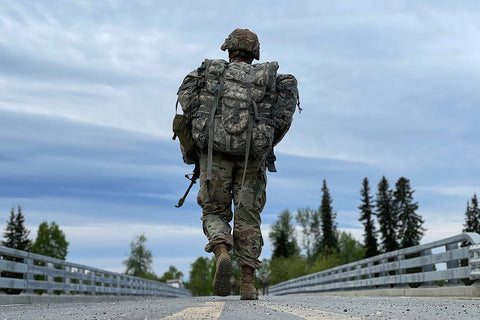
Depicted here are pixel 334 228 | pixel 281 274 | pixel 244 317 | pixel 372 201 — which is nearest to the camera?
pixel 244 317

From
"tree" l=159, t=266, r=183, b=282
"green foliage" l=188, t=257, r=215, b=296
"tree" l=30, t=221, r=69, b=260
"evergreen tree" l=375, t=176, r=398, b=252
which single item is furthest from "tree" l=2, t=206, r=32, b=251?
"tree" l=159, t=266, r=183, b=282

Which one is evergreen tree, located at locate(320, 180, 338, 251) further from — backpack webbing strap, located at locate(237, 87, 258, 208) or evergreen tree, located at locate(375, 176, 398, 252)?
backpack webbing strap, located at locate(237, 87, 258, 208)

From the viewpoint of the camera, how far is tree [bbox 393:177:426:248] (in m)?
73.9

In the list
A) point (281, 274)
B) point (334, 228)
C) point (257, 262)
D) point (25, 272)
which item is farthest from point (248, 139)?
point (334, 228)

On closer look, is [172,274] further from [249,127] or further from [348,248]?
[249,127]

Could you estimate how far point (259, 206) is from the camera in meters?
6.45

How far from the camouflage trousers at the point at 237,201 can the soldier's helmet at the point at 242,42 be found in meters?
1.25

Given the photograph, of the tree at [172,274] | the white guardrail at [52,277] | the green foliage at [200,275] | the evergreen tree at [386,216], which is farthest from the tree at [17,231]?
the tree at [172,274]

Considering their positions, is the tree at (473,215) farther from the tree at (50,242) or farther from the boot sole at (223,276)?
the boot sole at (223,276)

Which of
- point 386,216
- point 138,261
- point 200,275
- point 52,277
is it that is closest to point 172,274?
point 200,275

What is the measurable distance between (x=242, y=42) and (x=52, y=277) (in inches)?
270

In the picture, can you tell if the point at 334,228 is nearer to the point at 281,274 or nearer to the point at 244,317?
the point at 281,274

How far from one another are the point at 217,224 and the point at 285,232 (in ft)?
306

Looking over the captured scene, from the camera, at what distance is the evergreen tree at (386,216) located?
76719 millimetres
